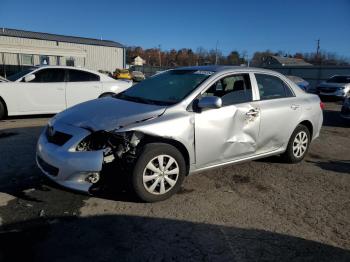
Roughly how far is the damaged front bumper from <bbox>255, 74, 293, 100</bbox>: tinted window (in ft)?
9.04

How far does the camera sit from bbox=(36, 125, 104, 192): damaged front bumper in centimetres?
370

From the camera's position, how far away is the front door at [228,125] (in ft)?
14.3

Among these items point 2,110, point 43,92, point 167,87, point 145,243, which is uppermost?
point 167,87

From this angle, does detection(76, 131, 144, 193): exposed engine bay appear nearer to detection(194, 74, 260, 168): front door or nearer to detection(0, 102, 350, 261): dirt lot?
detection(0, 102, 350, 261): dirt lot

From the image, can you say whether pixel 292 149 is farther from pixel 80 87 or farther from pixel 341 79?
pixel 341 79

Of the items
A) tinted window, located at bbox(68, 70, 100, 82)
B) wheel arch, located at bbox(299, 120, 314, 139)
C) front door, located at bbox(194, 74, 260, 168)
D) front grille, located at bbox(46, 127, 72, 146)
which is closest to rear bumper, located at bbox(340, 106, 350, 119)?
wheel arch, located at bbox(299, 120, 314, 139)

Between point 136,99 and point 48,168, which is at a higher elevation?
point 136,99

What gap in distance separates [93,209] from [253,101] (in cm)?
272

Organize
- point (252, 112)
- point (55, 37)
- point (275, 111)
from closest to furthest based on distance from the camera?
point (252, 112) → point (275, 111) → point (55, 37)

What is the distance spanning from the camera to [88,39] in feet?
163

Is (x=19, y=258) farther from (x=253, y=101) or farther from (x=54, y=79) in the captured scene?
(x=54, y=79)

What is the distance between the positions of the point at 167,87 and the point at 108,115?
1.18m

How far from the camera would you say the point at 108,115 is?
4090mm

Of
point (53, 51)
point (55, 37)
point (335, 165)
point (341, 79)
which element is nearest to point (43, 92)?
point (335, 165)
